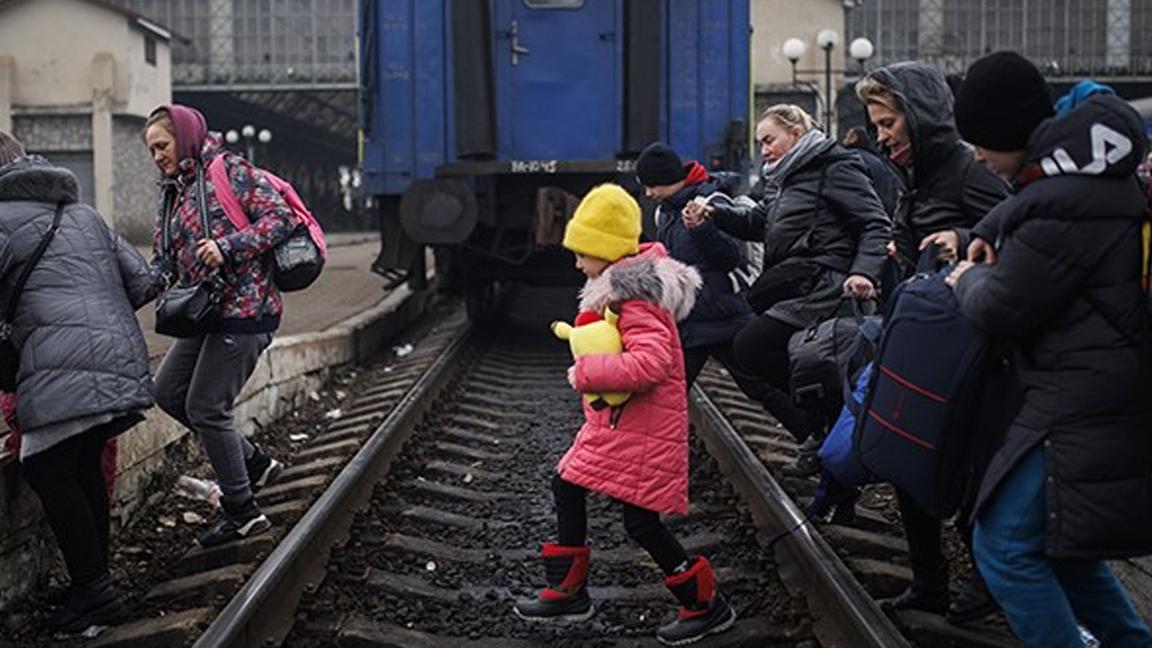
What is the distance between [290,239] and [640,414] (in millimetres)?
1761

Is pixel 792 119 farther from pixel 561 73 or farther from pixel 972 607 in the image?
pixel 561 73

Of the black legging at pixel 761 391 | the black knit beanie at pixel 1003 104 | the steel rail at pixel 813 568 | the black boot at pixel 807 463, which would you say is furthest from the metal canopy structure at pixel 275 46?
the black knit beanie at pixel 1003 104

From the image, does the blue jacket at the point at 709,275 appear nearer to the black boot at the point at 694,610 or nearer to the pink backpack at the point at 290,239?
the pink backpack at the point at 290,239

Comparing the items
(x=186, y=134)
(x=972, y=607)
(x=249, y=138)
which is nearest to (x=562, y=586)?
(x=972, y=607)

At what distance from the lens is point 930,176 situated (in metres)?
4.44

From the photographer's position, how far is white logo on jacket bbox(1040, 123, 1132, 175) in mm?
3064

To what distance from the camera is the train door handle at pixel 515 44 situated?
37.3ft

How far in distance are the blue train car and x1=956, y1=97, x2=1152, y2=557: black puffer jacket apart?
8179 millimetres

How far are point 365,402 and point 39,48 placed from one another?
3035 cm

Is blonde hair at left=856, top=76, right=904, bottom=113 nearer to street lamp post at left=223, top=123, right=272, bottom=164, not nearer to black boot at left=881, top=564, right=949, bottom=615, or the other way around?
black boot at left=881, top=564, right=949, bottom=615

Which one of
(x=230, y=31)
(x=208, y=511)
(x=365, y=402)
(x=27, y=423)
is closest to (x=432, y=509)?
(x=208, y=511)

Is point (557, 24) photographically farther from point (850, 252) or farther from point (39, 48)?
point (39, 48)

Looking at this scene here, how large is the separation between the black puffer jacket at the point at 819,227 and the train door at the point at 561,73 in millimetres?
5918

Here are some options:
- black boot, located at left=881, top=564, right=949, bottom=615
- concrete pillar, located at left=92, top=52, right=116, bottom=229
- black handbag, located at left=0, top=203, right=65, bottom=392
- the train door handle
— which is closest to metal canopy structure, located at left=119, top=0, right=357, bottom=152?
concrete pillar, located at left=92, top=52, right=116, bottom=229
